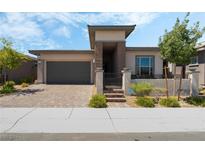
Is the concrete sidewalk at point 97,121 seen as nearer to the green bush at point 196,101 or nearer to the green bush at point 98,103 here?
the green bush at point 98,103

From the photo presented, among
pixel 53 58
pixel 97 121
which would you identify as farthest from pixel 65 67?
pixel 97 121

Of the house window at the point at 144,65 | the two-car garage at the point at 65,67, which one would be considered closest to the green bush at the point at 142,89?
the house window at the point at 144,65

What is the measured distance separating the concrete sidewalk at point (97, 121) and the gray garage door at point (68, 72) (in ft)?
44.3

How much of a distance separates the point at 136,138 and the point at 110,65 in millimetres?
17748

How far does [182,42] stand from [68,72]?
1416 cm

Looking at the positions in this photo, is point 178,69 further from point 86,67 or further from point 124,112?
point 86,67

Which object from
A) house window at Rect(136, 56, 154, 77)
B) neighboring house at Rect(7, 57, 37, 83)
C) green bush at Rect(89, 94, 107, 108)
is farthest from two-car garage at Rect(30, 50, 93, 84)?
green bush at Rect(89, 94, 107, 108)

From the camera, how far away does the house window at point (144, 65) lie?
2045cm

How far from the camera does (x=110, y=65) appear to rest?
24.1m

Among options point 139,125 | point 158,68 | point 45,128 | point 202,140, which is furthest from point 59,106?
point 158,68

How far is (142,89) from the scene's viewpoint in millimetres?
13930

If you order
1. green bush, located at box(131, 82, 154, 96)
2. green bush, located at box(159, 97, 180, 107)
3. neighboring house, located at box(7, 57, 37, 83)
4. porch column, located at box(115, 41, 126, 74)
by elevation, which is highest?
porch column, located at box(115, 41, 126, 74)

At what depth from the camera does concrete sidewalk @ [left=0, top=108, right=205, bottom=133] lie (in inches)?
286

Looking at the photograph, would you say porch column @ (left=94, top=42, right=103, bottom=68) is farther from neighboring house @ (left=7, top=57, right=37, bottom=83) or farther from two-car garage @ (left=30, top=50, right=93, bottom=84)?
neighboring house @ (left=7, top=57, right=37, bottom=83)
